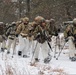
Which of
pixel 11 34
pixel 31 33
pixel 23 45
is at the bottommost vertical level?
pixel 23 45

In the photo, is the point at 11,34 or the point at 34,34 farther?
the point at 11,34

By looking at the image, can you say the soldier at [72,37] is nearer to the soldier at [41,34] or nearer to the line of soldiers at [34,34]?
the line of soldiers at [34,34]

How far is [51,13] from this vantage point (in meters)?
29.6

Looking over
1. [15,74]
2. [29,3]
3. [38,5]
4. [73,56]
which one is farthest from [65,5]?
[15,74]

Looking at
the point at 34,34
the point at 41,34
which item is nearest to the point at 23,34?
the point at 34,34

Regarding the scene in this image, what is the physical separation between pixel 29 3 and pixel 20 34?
58.8 ft

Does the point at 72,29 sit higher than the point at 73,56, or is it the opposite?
the point at 72,29

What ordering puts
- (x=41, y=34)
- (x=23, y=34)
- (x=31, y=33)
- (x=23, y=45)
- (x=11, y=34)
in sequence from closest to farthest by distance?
(x=41, y=34) < (x=31, y=33) < (x=23, y=34) < (x=23, y=45) < (x=11, y=34)

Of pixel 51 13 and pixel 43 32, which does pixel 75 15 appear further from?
pixel 43 32

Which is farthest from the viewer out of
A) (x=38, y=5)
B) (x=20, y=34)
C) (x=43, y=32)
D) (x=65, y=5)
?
(x=38, y=5)

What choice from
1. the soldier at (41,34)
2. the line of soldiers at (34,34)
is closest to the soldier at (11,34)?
the line of soldiers at (34,34)

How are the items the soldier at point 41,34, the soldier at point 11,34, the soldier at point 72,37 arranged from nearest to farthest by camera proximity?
the soldier at point 41,34
the soldier at point 72,37
the soldier at point 11,34

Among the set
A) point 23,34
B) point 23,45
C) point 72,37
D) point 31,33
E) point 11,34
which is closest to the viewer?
point 72,37

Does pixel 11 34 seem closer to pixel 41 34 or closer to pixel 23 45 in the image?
pixel 23 45
